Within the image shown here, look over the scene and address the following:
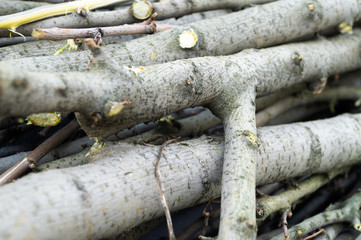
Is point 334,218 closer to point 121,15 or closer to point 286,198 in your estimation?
point 286,198

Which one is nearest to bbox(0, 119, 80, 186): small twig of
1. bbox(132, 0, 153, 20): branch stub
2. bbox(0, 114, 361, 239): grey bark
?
bbox(0, 114, 361, 239): grey bark

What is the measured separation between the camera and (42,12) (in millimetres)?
1459

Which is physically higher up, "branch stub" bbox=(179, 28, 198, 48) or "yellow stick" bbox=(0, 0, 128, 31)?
"yellow stick" bbox=(0, 0, 128, 31)

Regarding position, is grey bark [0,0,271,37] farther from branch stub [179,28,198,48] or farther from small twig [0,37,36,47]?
branch stub [179,28,198,48]

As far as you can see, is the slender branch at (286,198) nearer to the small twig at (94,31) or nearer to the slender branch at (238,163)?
the slender branch at (238,163)

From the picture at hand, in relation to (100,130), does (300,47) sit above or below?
above

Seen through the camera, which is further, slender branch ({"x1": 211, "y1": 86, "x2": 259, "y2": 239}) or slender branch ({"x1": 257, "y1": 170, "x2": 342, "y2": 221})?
slender branch ({"x1": 257, "y1": 170, "x2": 342, "y2": 221})

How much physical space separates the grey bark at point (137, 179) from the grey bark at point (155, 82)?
163 millimetres

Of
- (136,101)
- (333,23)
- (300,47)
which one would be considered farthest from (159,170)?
(333,23)

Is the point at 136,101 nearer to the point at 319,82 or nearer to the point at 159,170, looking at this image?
the point at 159,170

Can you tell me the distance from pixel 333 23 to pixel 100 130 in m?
1.45

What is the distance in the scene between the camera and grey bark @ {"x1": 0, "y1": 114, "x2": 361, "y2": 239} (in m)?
0.92

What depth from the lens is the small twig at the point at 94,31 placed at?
4.10 feet

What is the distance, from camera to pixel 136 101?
120cm
